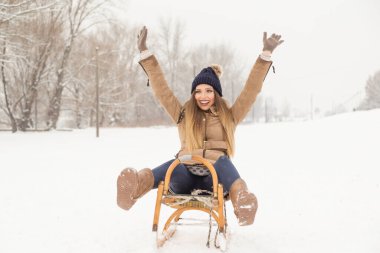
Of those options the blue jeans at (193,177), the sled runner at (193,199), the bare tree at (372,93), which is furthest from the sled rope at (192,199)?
the bare tree at (372,93)

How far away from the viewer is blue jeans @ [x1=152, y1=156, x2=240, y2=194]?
3.12 meters

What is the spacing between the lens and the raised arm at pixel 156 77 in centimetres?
356

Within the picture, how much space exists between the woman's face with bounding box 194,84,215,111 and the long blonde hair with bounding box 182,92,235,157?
45 mm

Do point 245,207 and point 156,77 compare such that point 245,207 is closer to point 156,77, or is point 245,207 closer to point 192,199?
point 192,199

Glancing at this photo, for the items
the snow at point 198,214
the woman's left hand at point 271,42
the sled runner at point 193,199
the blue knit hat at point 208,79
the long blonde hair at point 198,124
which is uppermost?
the woman's left hand at point 271,42

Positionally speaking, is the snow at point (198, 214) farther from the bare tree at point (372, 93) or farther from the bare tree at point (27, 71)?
the bare tree at point (372, 93)

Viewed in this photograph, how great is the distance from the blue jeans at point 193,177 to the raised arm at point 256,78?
63 centimetres

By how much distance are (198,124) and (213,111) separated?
0.71ft

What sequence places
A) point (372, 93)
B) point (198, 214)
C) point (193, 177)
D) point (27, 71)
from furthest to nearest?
point (372, 93) < point (27, 71) < point (198, 214) < point (193, 177)

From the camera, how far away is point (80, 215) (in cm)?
447

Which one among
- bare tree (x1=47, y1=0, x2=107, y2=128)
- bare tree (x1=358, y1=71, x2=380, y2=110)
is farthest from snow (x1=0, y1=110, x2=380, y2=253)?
bare tree (x1=358, y1=71, x2=380, y2=110)

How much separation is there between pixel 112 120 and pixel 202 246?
33.9m

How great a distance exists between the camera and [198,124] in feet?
11.6

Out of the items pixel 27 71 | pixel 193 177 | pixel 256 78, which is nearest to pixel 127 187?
pixel 193 177
